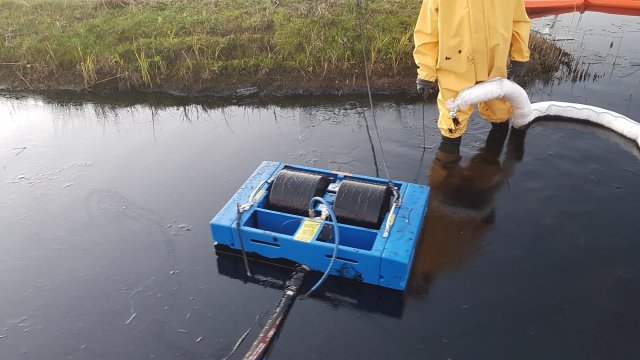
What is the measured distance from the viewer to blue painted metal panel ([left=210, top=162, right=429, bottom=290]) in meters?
2.88

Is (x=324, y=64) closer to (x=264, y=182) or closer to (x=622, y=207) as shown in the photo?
(x=264, y=182)

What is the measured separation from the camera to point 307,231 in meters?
3.10

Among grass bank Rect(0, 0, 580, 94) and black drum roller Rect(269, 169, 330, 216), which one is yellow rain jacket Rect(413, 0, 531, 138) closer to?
black drum roller Rect(269, 169, 330, 216)

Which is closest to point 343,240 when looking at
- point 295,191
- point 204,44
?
point 295,191

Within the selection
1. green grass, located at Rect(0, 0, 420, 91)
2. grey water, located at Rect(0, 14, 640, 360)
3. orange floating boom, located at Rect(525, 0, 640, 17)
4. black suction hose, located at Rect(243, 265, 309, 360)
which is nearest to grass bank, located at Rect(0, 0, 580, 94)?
green grass, located at Rect(0, 0, 420, 91)

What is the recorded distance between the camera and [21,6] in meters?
9.10

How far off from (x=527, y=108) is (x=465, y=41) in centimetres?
120

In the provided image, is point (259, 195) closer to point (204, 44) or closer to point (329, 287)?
point (329, 287)

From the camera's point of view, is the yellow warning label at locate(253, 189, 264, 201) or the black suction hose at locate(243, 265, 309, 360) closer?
the black suction hose at locate(243, 265, 309, 360)

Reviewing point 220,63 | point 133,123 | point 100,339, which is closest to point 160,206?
point 100,339

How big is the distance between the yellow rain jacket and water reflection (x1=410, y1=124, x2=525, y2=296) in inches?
17.5

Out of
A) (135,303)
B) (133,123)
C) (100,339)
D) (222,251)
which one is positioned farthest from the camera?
(133,123)

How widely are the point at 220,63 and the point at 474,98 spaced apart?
409 cm

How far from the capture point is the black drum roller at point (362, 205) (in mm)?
3141
